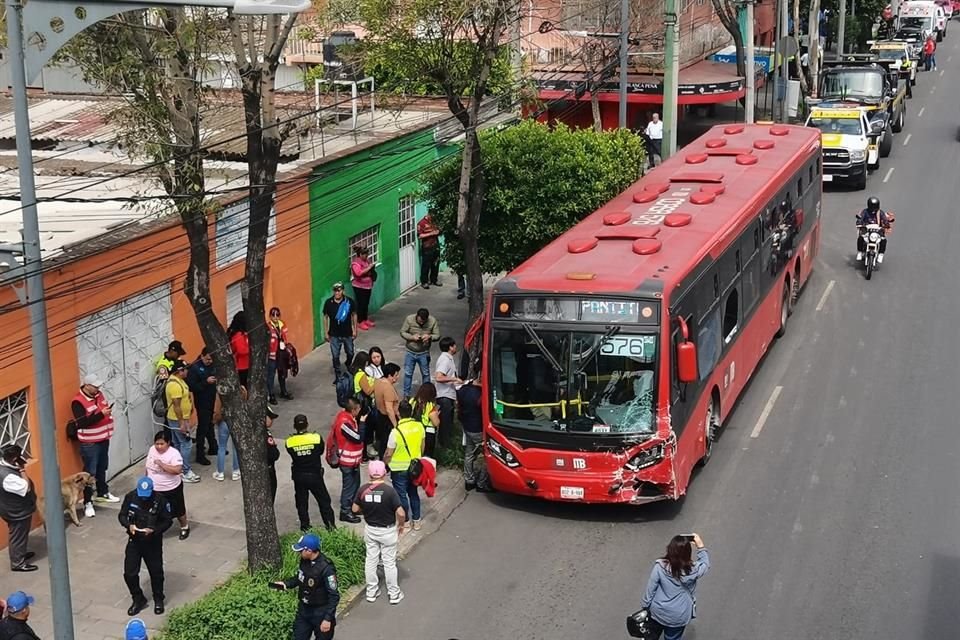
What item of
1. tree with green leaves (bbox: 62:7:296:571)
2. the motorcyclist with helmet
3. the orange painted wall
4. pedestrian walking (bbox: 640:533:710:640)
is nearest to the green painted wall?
the orange painted wall

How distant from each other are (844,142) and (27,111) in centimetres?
2624

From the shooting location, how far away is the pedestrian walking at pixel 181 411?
15477 millimetres

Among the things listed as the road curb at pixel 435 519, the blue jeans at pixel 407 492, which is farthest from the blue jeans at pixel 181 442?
the blue jeans at pixel 407 492

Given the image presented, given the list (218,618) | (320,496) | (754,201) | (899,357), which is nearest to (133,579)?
(218,618)

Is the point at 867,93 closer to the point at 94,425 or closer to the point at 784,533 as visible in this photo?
the point at 784,533

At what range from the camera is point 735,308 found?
17453mm

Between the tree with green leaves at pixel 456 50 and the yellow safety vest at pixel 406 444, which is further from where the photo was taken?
the tree with green leaves at pixel 456 50

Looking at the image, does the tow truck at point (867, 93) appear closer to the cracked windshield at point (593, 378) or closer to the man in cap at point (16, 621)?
the cracked windshield at point (593, 378)

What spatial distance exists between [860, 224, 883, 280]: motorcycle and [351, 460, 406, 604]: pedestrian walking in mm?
14620

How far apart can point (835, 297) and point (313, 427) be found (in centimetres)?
1066

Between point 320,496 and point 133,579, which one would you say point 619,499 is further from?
point 133,579

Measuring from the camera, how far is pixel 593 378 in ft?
46.0

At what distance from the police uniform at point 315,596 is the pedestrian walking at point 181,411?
4819mm

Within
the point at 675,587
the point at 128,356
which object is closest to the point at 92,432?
the point at 128,356
